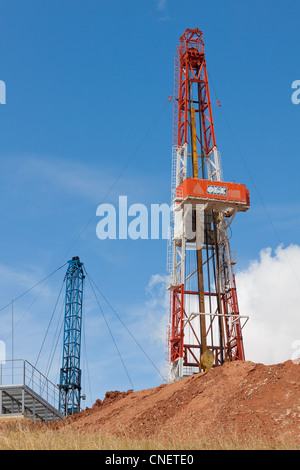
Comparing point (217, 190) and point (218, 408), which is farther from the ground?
point (217, 190)

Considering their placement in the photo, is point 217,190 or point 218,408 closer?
point 218,408

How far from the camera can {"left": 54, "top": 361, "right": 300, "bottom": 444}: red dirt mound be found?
1025 inches

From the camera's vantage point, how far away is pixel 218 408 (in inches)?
1164

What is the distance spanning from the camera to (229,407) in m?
29.0

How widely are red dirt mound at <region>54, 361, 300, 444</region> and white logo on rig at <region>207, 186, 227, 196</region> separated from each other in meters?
21.2

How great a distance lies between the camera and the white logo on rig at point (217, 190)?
55031 millimetres

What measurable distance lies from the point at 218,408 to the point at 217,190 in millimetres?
28404

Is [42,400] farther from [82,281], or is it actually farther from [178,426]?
[82,281]

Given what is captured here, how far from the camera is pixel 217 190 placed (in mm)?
55281

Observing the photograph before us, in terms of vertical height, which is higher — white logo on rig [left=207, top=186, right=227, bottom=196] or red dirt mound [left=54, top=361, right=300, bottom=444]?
white logo on rig [left=207, top=186, right=227, bottom=196]

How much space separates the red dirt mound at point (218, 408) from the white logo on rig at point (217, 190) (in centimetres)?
2117

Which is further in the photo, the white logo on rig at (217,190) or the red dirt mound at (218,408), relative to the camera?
the white logo on rig at (217,190)
